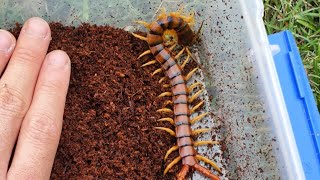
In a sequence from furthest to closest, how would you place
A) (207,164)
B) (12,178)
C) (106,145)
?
(207,164) → (106,145) → (12,178)

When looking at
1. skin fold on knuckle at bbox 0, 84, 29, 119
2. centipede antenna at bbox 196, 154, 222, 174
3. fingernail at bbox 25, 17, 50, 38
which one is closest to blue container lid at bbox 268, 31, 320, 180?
centipede antenna at bbox 196, 154, 222, 174

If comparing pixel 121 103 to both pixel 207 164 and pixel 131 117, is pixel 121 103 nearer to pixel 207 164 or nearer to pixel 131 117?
pixel 131 117

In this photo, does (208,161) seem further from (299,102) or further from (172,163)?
(299,102)

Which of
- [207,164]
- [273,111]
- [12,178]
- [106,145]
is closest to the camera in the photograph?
[12,178]

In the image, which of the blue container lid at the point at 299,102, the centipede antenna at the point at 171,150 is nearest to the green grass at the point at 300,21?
the blue container lid at the point at 299,102

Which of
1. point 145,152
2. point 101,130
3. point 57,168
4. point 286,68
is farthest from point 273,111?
point 57,168

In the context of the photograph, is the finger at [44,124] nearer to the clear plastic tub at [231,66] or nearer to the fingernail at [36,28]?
the fingernail at [36,28]

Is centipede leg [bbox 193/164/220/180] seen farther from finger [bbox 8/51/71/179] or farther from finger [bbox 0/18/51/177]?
finger [bbox 0/18/51/177]
